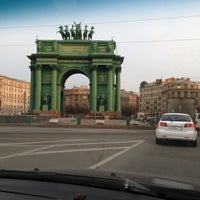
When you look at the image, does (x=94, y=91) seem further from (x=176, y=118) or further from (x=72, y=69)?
(x=176, y=118)

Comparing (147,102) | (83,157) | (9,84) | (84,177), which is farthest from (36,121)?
(147,102)

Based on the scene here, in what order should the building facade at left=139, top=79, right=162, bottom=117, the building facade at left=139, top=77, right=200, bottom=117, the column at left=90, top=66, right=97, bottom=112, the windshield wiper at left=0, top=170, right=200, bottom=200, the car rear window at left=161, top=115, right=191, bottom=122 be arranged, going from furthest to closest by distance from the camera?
the building facade at left=139, top=79, right=162, bottom=117 < the building facade at left=139, top=77, right=200, bottom=117 < the column at left=90, top=66, right=97, bottom=112 < the car rear window at left=161, top=115, right=191, bottom=122 < the windshield wiper at left=0, top=170, right=200, bottom=200

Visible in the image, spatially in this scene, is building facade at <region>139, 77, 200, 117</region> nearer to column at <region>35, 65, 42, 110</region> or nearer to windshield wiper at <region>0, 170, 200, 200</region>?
column at <region>35, 65, 42, 110</region>

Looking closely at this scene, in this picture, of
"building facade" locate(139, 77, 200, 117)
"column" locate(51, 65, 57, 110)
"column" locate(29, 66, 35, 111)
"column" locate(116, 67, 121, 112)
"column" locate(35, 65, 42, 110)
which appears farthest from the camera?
"building facade" locate(139, 77, 200, 117)

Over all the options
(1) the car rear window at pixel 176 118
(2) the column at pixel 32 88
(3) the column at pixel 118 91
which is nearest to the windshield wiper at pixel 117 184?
(1) the car rear window at pixel 176 118

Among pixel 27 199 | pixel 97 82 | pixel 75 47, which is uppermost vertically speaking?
pixel 75 47

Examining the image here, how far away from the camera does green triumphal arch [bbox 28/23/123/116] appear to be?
65188 millimetres

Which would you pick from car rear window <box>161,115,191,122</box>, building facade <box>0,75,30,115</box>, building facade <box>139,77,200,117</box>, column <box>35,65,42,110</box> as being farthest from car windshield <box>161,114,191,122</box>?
building facade <box>0,75,30,115</box>

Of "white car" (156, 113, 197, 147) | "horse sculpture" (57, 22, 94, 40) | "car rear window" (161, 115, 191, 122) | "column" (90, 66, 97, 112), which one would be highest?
"horse sculpture" (57, 22, 94, 40)

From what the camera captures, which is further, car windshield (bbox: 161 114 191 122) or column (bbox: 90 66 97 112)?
column (bbox: 90 66 97 112)

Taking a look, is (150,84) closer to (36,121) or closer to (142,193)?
(36,121)

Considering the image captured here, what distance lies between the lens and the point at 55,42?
216ft

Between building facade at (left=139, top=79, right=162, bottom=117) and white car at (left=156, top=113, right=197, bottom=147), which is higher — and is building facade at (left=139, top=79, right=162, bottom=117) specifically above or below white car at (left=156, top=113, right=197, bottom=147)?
above

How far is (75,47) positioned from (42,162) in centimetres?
5776
